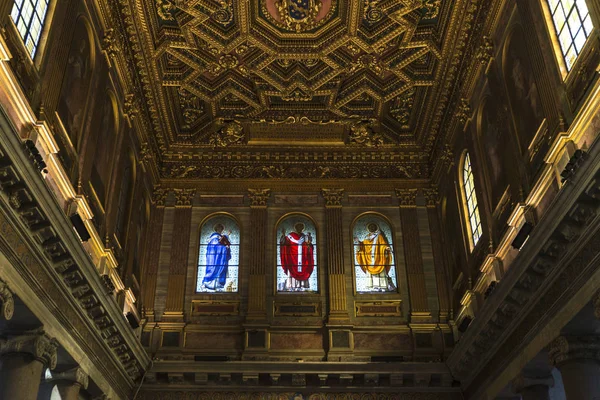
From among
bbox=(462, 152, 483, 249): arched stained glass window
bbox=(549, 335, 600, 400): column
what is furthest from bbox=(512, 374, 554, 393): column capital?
bbox=(462, 152, 483, 249): arched stained glass window

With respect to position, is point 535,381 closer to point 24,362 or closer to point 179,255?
point 24,362

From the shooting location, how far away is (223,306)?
55.9ft

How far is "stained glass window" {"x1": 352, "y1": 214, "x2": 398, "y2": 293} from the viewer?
17.5 meters

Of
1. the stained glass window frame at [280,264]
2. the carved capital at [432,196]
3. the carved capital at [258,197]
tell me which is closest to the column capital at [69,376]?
the stained glass window frame at [280,264]

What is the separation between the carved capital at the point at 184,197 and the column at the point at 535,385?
9.78 meters

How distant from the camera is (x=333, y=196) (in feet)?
61.0

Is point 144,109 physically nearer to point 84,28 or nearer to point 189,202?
point 189,202

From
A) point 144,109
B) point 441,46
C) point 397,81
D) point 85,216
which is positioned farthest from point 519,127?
point 144,109

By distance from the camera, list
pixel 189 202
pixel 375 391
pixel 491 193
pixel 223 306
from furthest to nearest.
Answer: pixel 189 202
pixel 223 306
pixel 375 391
pixel 491 193

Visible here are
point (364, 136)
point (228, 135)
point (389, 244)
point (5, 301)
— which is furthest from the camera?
point (364, 136)

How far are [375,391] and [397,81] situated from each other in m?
7.73

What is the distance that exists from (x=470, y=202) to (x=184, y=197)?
7513mm

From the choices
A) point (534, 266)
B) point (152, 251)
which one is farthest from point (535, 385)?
point (152, 251)

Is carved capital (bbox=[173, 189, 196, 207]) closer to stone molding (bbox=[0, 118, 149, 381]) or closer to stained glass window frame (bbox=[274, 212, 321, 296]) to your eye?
stained glass window frame (bbox=[274, 212, 321, 296])
